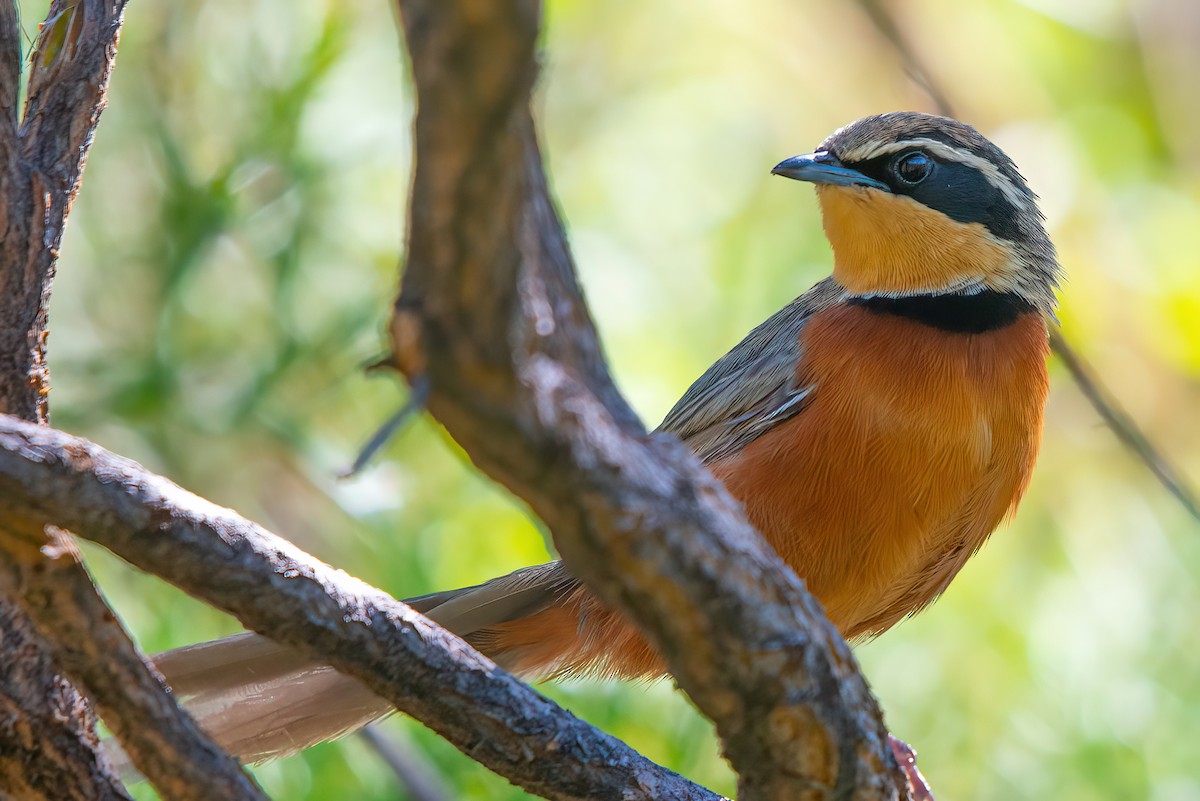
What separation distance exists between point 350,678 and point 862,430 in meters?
1.95

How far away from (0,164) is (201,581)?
49.8 inches

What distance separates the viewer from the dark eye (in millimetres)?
5137


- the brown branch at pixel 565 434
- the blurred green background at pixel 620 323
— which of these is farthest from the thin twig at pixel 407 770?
the brown branch at pixel 565 434

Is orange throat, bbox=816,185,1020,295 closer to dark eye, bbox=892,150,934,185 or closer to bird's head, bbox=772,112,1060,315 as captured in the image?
bird's head, bbox=772,112,1060,315

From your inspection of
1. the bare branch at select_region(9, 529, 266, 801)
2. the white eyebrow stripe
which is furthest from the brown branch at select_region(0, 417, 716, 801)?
the white eyebrow stripe

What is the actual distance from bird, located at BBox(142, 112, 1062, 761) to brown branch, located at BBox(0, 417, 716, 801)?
127 cm

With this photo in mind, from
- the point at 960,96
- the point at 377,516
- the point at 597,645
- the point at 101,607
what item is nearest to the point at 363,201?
the point at 377,516

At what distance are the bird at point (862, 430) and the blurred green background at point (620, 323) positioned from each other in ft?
2.70

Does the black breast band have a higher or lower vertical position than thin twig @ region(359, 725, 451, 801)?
higher

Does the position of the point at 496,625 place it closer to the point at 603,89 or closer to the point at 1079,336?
the point at 1079,336

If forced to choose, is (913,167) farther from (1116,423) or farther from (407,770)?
(407,770)

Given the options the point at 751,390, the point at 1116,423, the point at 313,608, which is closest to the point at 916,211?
the point at 751,390

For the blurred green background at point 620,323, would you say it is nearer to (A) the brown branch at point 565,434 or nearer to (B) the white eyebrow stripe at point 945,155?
(B) the white eyebrow stripe at point 945,155

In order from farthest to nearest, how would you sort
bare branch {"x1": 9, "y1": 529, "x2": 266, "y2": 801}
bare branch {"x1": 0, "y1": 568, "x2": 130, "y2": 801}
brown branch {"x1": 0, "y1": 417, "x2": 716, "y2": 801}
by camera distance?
bare branch {"x1": 0, "y1": 568, "x2": 130, "y2": 801}
bare branch {"x1": 9, "y1": 529, "x2": 266, "y2": 801}
brown branch {"x1": 0, "y1": 417, "x2": 716, "y2": 801}
